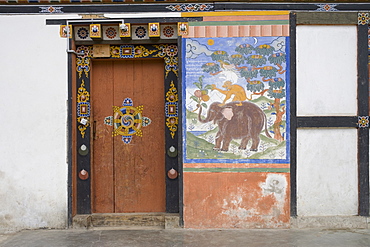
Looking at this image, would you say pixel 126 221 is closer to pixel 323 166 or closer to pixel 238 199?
pixel 238 199

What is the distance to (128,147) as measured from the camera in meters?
6.32

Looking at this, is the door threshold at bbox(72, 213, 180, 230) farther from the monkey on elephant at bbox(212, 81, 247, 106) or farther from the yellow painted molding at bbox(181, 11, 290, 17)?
the yellow painted molding at bbox(181, 11, 290, 17)

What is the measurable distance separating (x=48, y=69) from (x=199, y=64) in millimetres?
1940

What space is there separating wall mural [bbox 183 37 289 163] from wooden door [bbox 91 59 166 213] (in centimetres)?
56

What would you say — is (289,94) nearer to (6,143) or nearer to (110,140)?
(110,140)

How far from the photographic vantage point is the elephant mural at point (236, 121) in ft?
19.4

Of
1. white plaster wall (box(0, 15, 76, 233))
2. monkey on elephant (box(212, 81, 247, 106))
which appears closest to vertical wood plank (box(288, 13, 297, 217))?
monkey on elephant (box(212, 81, 247, 106))

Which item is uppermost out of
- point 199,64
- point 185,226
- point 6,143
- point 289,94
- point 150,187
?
point 199,64

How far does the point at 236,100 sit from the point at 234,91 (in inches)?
4.6

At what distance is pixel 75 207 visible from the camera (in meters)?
6.19

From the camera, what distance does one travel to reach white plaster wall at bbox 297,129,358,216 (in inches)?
234

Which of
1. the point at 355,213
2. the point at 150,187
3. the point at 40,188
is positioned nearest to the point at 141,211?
the point at 150,187

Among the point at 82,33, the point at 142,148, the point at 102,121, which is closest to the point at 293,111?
the point at 142,148

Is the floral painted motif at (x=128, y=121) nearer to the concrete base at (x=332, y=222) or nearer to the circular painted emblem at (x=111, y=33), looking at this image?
the circular painted emblem at (x=111, y=33)
